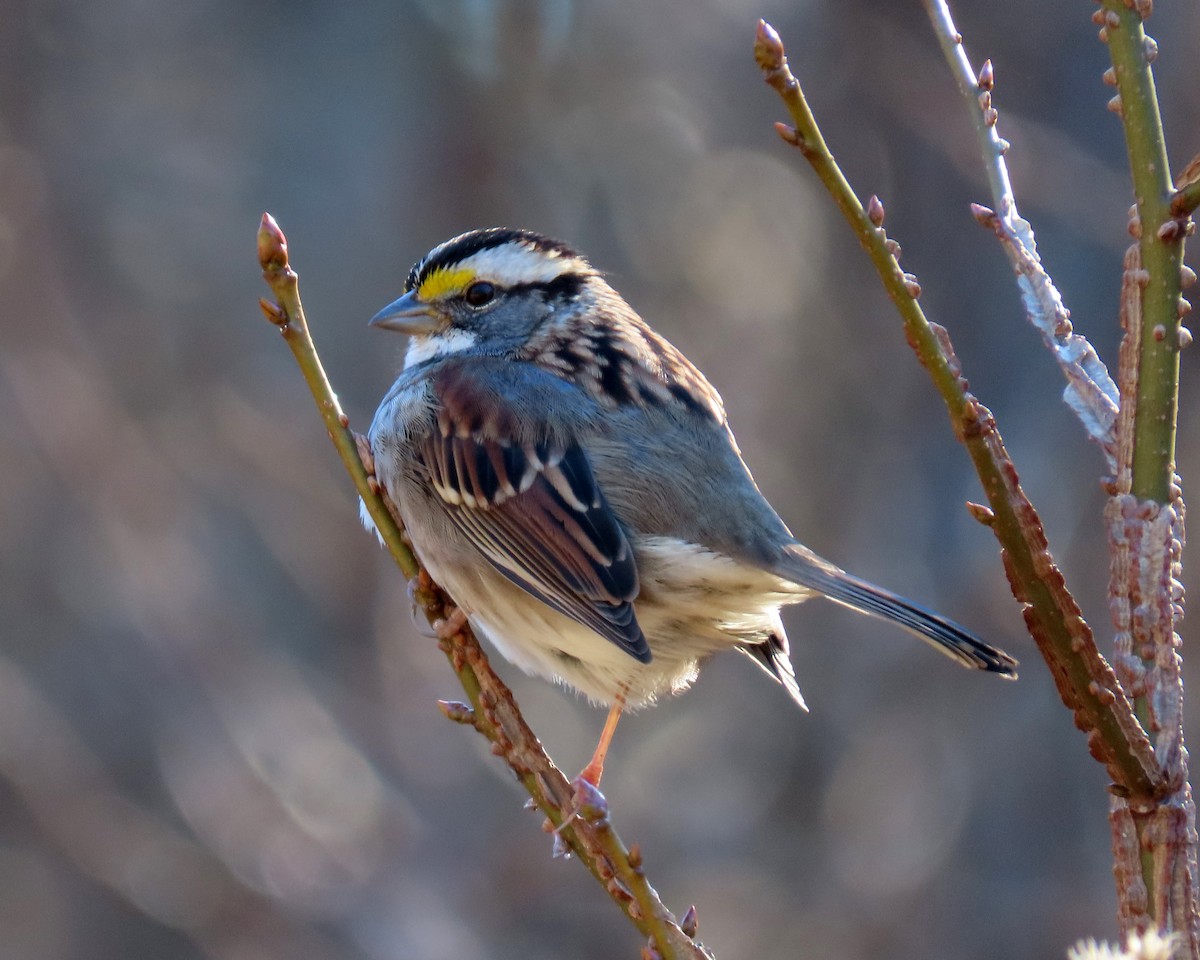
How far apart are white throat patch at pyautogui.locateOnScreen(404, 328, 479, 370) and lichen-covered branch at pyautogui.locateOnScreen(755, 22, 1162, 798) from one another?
2121mm

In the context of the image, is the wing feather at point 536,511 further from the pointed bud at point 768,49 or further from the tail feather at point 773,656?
the pointed bud at point 768,49

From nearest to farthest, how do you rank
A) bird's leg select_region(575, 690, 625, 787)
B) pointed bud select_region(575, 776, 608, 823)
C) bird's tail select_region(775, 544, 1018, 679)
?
pointed bud select_region(575, 776, 608, 823)
bird's tail select_region(775, 544, 1018, 679)
bird's leg select_region(575, 690, 625, 787)

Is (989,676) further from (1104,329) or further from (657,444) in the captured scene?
(657,444)

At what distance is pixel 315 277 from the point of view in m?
7.98

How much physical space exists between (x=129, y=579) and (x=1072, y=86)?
16.7ft

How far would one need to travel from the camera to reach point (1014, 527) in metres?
1.87

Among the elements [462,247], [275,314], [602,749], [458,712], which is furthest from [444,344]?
[458,712]

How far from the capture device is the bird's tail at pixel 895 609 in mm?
2574

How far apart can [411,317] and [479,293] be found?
198mm

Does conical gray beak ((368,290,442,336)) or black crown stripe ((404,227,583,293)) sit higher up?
black crown stripe ((404,227,583,293))

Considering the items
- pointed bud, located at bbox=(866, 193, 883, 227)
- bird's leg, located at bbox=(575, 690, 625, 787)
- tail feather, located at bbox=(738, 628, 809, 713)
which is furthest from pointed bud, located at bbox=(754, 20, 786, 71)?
tail feather, located at bbox=(738, 628, 809, 713)

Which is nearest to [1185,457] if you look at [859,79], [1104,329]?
[1104,329]

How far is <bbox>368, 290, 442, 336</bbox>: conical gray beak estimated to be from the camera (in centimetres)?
388

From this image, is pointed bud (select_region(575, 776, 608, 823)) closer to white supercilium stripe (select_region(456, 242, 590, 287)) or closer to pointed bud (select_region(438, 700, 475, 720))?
pointed bud (select_region(438, 700, 475, 720))
